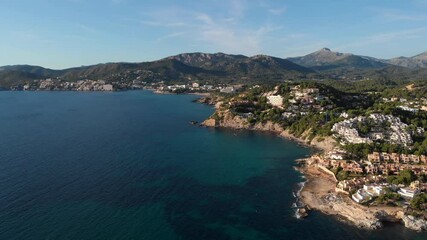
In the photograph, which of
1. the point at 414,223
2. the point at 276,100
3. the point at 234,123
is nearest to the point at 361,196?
the point at 414,223

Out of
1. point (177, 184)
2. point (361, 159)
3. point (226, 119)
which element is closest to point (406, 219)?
point (361, 159)

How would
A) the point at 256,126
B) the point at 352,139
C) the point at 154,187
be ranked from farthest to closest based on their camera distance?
the point at 256,126 < the point at 352,139 < the point at 154,187

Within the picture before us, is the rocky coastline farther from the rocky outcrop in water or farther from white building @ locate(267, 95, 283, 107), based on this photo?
white building @ locate(267, 95, 283, 107)

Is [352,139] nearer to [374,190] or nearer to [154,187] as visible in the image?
[374,190]

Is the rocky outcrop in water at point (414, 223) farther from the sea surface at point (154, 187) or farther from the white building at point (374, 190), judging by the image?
the white building at point (374, 190)

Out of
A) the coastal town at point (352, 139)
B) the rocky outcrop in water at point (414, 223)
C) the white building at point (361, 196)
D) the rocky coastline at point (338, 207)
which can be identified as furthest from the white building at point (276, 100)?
the rocky outcrop in water at point (414, 223)

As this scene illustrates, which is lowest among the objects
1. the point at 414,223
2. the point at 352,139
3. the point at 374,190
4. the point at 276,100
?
the point at 414,223

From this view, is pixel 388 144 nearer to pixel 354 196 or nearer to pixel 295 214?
pixel 354 196

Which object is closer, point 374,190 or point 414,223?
point 414,223
